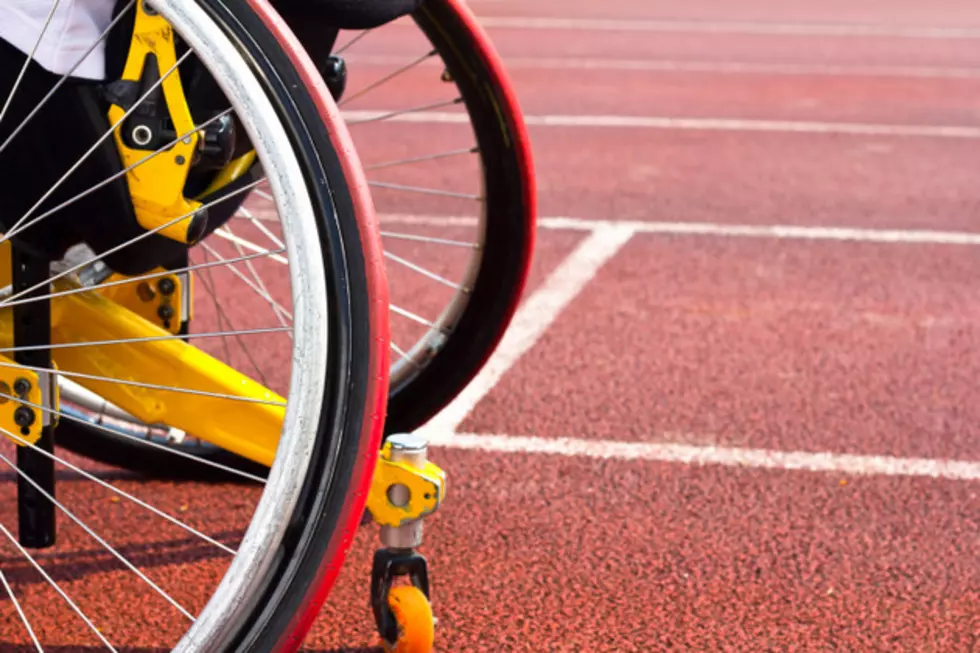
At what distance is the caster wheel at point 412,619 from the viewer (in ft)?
7.86

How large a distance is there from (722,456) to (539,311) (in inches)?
53.9

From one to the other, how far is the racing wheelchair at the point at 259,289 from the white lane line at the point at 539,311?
0.77 m

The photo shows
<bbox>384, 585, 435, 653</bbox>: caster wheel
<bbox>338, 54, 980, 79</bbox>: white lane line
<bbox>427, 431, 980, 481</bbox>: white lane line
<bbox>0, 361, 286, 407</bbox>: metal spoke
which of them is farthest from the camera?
<bbox>338, 54, 980, 79</bbox>: white lane line

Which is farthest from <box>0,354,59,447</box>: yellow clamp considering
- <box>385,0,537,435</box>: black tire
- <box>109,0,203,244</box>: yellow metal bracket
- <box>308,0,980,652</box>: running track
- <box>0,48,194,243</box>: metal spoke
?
<box>385,0,537,435</box>: black tire

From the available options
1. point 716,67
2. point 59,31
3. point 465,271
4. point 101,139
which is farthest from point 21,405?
point 716,67

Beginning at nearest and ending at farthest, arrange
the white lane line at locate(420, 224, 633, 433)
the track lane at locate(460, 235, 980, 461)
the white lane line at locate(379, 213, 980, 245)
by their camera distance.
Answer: the track lane at locate(460, 235, 980, 461), the white lane line at locate(420, 224, 633, 433), the white lane line at locate(379, 213, 980, 245)

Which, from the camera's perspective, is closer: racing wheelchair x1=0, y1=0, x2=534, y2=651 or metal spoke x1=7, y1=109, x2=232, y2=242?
racing wheelchair x1=0, y1=0, x2=534, y2=651

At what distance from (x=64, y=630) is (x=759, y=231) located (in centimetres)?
392

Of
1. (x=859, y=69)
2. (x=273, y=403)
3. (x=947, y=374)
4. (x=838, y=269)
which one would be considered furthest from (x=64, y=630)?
(x=859, y=69)

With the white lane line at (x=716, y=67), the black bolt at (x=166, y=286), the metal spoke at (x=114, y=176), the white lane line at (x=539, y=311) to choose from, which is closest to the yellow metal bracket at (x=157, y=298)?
the black bolt at (x=166, y=286)

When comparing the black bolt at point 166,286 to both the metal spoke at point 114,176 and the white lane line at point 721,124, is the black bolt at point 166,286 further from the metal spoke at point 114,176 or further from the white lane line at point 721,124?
the white lane line at point 721,124

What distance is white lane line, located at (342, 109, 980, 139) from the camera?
27.7ft

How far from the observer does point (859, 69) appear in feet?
38.0

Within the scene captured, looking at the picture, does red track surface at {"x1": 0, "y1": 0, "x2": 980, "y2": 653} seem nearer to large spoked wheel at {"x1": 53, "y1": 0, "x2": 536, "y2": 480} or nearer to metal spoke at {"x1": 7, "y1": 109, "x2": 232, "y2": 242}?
large spoked wheel at {"x1": 53, "y1": 0, "x2": 536, "y2": 480}
